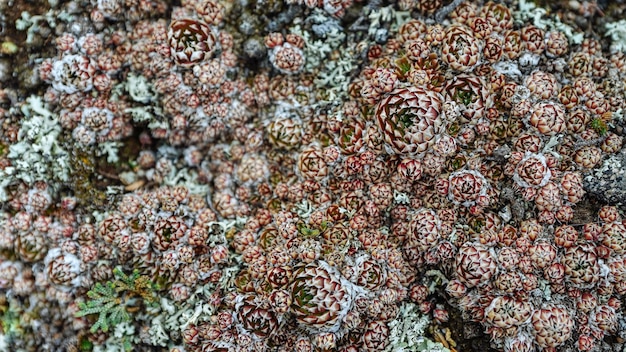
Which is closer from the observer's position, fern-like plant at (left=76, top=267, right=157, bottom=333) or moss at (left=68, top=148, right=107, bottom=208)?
fern-like plant at (left=76, top=267, right=157, bottom=333)

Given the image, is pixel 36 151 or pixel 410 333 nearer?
pixel 410 333

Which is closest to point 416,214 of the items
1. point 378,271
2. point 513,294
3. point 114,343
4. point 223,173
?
point 378,271

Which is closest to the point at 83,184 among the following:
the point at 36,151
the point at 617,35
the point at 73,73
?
the point at 36,151

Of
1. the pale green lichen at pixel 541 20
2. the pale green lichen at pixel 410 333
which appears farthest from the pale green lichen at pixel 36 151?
the pale green lichen at pixel 541 20

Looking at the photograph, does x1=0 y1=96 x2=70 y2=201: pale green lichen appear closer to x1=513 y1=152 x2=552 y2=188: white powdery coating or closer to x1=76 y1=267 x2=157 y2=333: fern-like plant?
x1=76 y1=267 x2=157 y2=333: fern-like plant

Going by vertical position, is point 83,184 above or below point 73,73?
below

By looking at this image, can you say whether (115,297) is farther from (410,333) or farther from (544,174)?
(544,174)

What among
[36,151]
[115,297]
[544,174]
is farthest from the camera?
[36,151]

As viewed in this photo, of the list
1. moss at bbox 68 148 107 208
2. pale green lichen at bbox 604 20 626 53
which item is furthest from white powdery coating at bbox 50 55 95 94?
pale green lichen at bbox 604 20 626 53
